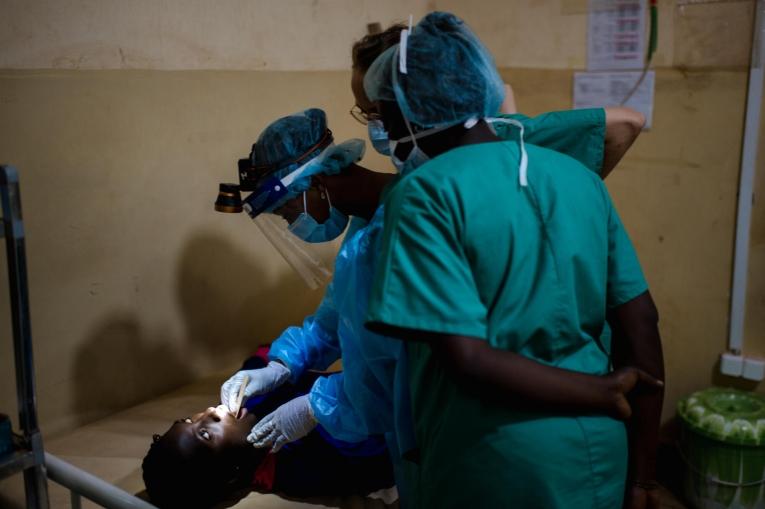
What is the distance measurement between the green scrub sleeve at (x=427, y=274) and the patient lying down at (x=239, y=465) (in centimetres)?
99

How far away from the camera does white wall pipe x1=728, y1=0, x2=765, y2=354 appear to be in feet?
8.61

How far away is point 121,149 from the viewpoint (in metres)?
2.19

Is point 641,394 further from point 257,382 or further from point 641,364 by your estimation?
point 257,382

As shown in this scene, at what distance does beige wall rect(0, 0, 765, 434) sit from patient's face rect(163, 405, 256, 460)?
43 cm

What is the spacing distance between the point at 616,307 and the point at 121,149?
1.56m

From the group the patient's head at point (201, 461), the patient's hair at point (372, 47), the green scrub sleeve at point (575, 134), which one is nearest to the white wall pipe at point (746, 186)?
the green scrub sleeve at point (575, 134)

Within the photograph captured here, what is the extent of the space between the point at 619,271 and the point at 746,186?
5.83 feet

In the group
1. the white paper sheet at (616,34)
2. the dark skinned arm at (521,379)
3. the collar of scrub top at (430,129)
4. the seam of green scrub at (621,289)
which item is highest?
the white paper sheet at (616,34)

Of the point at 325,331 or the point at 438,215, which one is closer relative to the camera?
the point at 438,215

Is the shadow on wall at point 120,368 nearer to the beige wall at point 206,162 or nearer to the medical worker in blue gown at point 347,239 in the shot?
the beige wall at point 206,162

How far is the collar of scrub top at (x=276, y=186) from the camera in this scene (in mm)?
1852

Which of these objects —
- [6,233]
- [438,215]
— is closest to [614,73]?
[438,215]

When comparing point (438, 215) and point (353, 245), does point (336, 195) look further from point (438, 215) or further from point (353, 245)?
point (438, 215)

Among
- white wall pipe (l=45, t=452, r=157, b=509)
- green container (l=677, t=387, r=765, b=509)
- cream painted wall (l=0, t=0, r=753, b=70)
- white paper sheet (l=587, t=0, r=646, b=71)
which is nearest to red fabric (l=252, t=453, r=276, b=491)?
white wall pipe (l=45, t=452, r=157, b=509)
